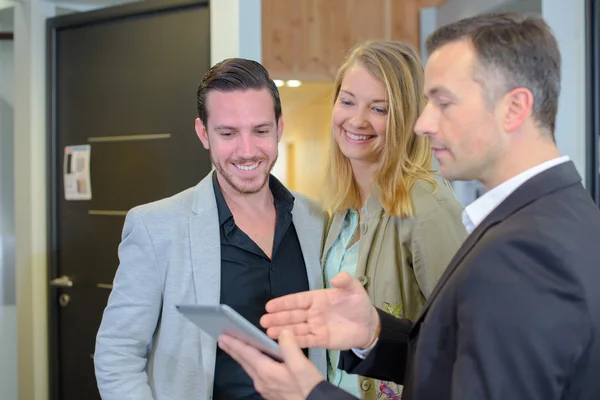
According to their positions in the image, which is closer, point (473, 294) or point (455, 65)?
point (473, 294)

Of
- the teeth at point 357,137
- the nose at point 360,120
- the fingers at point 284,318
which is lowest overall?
the fingers at point 284,318

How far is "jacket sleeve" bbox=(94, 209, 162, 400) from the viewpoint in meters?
1.56

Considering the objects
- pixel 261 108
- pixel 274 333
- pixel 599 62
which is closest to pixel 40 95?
pixel 261 108

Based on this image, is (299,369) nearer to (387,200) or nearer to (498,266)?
(498,266)

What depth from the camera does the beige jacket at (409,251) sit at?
1.52 metres

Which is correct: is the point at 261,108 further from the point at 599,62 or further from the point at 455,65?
the point at 599,62

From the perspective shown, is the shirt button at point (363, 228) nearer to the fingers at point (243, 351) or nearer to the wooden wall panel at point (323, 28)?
the fingers at point (243, 351)

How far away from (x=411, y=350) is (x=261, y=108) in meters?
0.83

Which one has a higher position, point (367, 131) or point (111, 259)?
point (367, 131)

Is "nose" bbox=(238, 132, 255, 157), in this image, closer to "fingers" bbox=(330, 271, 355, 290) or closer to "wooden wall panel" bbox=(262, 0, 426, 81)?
"fingers" bbox=(330, 271, 355, 290)

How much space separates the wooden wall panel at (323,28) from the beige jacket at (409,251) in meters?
2.50

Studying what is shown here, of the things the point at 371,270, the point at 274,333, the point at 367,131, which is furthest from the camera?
the point at 367,131

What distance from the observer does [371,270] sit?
5.27 ft

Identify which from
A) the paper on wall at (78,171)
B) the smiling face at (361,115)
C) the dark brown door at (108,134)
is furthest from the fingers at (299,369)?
the paper on wall at (78,171)
